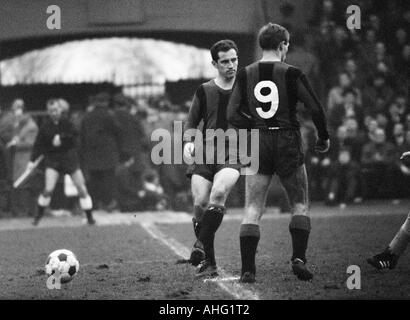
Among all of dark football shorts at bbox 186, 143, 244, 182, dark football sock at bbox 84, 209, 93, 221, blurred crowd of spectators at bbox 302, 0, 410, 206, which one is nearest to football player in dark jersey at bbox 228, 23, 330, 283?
dark football shorts at bbox 186, 143, 244, 182

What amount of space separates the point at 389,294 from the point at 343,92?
1044cm

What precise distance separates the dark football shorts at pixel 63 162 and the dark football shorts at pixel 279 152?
23.9 feet

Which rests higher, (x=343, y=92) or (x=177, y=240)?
(x=343, y=92)

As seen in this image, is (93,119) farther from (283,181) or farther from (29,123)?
(283,181)

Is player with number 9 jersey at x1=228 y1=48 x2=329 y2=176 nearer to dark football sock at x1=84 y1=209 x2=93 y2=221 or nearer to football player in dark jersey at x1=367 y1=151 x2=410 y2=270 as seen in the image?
football player in dark jersey at x1=367 y1=151 x2=410 y2=270

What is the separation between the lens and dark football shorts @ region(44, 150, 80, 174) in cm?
1438

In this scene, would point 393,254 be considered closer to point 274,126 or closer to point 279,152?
point 279,152

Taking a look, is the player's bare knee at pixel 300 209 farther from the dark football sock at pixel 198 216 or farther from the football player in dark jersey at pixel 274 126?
the dark football sock at pixel 198 216

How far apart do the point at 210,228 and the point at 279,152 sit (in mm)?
1027

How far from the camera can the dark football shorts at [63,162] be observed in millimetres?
14383

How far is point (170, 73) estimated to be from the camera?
19500 mm

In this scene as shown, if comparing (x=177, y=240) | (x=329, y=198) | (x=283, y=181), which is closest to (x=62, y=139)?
(x=177, y=240)

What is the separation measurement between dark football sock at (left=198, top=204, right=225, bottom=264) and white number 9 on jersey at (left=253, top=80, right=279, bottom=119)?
1068 millimetres

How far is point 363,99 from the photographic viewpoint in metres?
16.8
